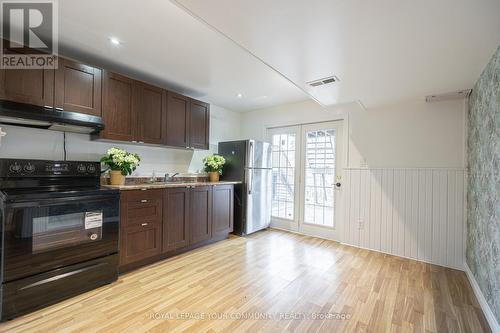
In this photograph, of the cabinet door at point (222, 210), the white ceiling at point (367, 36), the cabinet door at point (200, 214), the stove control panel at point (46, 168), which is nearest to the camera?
the white ceiling at point (367, 36)

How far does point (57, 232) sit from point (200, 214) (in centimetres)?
160

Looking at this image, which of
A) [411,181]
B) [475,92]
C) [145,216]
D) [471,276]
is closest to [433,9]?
[475,92]

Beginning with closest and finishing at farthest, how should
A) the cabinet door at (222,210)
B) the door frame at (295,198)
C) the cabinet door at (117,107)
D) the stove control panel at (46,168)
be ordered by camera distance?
1. the stove control panel at (46,168)
2. the cabinet door at (117,107)
3. the cabinet door at (222,210)
4. the door frame at (295,198)

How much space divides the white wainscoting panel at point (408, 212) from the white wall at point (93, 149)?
256cm

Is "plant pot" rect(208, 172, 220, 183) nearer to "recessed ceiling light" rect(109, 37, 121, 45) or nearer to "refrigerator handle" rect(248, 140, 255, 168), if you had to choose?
"refrigerator handle" rect(248, 140, 255, 168)

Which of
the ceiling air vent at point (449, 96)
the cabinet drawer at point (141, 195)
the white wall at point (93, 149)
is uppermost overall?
the ceiling air vent at point (449, 96)

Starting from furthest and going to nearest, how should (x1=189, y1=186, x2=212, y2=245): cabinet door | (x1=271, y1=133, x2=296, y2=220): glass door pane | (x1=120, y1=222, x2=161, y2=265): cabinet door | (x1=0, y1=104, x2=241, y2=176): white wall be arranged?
(x1=271, y1=133, x2=296, y2=220): glass door pane
(x1=189, y1=186, x2=212, y2=245): cabinet door
(x1=120, y1=222, x2=161, y2=265): cabinet door
(x1=0, y1=104, x2=241, y2=176): white wall

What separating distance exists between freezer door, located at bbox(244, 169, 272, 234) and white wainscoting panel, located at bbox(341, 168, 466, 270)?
1.37m

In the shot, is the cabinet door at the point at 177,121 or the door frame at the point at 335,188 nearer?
the cabinet door at the point at 177,121

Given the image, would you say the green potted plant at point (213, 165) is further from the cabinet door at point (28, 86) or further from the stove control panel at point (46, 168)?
the cabinet door at point (28, 86)

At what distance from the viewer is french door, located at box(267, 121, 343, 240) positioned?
374cm

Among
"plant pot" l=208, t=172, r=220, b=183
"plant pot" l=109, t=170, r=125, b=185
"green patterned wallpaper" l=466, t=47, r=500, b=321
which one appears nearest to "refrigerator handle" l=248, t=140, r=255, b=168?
"plant pot" l=208, t=172, r=220, b=183

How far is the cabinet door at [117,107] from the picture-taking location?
254 centimetres

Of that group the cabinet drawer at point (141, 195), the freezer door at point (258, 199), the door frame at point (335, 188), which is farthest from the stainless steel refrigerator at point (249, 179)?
the cabinet drawer at point (141, 195)
